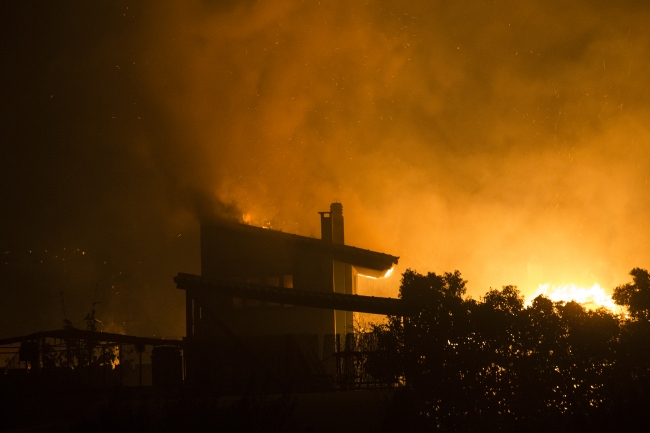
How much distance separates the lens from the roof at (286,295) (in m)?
21.7

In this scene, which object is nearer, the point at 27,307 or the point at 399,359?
the point at 399,359

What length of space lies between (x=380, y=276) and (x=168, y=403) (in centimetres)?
2022

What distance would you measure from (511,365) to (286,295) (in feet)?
30.4

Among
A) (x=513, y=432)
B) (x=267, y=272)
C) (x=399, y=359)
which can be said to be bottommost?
(x=513, y=432)

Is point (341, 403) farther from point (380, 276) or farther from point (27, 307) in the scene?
point (27, 307)

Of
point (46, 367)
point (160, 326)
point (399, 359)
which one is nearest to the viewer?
point (399, 359)

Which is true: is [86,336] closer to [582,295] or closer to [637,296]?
[637,296]

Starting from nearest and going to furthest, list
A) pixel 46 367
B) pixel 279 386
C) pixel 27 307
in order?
pixel 279 386
pixel 46 367
pixel 27 307

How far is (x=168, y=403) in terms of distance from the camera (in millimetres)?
15242

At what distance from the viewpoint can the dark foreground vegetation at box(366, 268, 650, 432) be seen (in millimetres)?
14836

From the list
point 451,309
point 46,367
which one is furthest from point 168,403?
point 46,367

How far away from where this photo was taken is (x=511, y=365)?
15430 millimetres

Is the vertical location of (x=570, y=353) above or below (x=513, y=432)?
above

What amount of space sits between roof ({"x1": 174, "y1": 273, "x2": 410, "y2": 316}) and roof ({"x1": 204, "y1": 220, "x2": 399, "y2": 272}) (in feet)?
20.7
